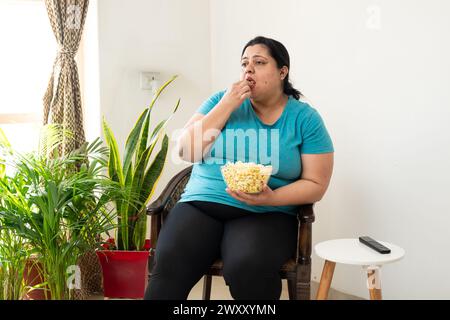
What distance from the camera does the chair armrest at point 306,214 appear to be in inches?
84.1

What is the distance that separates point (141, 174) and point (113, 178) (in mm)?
145

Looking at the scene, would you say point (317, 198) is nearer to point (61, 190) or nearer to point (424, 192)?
point (424, 192)

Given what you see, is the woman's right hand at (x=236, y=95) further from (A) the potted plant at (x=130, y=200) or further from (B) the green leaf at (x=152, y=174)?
(B) the green leaf at (x=152, y=174)

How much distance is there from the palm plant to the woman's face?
735 millimetres

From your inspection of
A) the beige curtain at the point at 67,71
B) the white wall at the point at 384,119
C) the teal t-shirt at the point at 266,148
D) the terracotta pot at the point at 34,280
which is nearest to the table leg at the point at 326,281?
the teal t-shirt at the point at 266,148

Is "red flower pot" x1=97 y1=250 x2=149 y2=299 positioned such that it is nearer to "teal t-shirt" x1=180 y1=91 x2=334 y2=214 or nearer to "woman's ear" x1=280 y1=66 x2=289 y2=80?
"teal t-shirt" x1=180 y1=91 x2=334 y2=214

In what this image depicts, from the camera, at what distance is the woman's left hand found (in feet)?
6.85

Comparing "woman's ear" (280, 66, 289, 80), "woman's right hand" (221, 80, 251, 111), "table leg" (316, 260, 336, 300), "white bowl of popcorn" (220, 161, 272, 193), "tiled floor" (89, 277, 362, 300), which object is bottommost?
"tiled floor" (89, 277, 362, 300)

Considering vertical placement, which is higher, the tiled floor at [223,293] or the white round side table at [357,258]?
the white round side table at [357,258]

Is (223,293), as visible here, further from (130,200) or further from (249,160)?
(249,160)

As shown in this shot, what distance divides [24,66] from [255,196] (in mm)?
1892

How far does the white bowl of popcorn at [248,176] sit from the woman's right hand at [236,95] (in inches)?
11.3

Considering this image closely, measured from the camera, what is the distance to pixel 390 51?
8.25ft

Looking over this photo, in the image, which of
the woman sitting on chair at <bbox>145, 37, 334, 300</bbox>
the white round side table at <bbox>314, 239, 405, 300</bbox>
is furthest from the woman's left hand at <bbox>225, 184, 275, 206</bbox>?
the white round side table at <bbox>314, 239, 405, 300</bbox>
